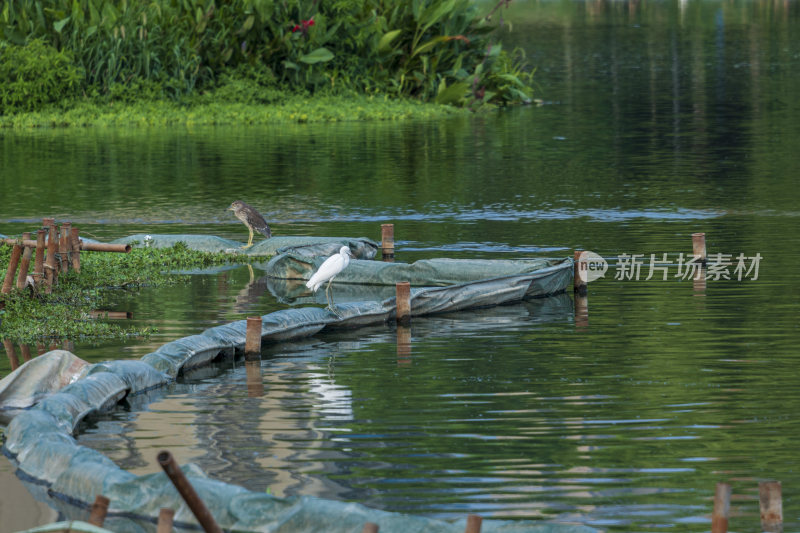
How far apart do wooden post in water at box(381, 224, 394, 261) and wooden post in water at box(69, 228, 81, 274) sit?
16.2 feet

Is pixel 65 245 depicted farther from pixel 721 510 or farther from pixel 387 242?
pixel 721 510

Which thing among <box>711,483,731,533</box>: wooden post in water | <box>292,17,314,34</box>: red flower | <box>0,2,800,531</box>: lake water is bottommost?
<box>0,2,800,531</box>: lake water

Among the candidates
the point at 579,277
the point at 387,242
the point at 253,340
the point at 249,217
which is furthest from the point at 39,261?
the point at 579,277

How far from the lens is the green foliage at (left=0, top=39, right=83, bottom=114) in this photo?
40.2 meters

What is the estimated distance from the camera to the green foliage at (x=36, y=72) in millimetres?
40156

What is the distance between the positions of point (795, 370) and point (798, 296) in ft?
13.4

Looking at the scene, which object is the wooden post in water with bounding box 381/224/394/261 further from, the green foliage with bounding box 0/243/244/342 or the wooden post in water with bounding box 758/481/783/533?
the wooden post in water with bounding box 758/481/783/533

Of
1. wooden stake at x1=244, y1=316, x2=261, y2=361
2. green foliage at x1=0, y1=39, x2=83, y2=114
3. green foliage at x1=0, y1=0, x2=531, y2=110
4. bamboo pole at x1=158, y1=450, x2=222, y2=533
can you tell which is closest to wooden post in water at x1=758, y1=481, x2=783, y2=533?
bamboo pole at x1=158, y1=450, x2=222, y2=533

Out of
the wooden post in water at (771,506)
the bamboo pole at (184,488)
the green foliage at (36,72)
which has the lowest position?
the wooden post in water at (771,506)

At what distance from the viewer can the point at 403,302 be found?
17.7 metres

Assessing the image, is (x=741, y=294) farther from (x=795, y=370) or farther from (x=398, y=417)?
(x=398, y=417)

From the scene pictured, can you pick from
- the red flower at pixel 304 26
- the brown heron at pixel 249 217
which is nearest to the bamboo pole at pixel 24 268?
the brown heron at pixel 249 217

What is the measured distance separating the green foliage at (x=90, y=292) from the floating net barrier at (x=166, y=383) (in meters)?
2.03

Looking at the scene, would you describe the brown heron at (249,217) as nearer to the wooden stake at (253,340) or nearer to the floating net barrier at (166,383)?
the floating net barrier at (166,383)
